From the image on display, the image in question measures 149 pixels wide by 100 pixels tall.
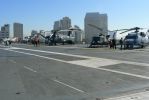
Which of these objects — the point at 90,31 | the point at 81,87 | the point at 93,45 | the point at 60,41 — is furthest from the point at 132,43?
the point at 90,31

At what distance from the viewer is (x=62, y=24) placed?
190000 mm

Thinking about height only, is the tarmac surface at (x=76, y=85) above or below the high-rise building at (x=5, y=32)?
below

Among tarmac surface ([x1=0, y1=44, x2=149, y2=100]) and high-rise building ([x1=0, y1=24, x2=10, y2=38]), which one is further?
high-rise building ([x1=0, y1=24, x2=10, y2=38])

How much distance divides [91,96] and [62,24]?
178667 millimetres

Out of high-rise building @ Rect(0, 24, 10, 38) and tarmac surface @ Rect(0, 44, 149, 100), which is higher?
high-rise building @ Rect(0, 24, 10, 38)

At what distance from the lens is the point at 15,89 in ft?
43.2

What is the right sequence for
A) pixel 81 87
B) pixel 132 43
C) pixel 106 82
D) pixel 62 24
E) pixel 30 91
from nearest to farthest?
pixel 30 91 → pixel 81 87 → pixel 106 82 → pixel 132 43 → pixel 62 24

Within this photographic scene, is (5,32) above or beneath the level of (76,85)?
above

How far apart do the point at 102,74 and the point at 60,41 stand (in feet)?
199

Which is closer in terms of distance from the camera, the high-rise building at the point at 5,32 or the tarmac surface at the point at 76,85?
the tarmac surface at the point at 76,85

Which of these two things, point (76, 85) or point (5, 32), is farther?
point (5, 32)

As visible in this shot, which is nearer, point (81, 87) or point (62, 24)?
point (81, 87)

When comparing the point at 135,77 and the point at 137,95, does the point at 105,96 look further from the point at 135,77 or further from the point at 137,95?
the point at 135,77

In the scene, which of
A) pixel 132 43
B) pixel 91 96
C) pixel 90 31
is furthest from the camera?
pixel 90 31
